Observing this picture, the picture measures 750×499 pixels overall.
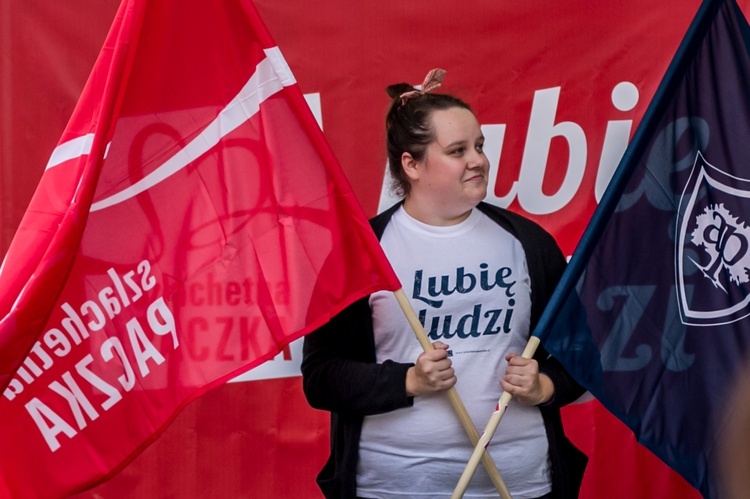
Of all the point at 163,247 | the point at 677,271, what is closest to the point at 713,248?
the point at 677,271

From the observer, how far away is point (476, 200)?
252 cm

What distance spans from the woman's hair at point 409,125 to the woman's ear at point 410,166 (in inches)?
0.4

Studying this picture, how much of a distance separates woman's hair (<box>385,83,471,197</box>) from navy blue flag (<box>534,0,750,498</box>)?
390 millimetres

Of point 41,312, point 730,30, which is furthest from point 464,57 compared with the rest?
point 41,312

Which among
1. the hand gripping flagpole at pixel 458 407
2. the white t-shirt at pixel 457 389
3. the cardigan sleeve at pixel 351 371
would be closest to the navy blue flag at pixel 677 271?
the white t-shirt at pixel 457 389

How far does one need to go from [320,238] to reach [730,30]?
100 cm

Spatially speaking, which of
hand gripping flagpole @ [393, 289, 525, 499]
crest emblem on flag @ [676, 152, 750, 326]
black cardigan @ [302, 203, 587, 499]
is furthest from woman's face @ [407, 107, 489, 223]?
crest emblem on flag @ [676, 152, 750, 326]

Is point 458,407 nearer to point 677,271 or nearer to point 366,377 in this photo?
point 366,377

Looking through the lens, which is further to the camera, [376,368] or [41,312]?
[376,368]

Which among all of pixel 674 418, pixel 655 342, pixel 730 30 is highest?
pixel 730 30

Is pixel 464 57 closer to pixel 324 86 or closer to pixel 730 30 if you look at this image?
pixel 324 86

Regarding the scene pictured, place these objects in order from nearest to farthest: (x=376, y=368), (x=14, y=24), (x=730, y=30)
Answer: (x=376, y=368)
(x=730, y=30)
(x=14, y=24)

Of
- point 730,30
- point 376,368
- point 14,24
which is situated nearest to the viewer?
point 376,368

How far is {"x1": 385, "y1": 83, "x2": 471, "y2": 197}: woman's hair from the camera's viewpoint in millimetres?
2588
